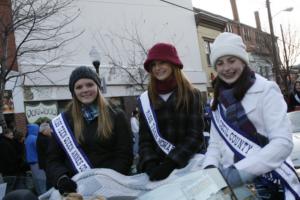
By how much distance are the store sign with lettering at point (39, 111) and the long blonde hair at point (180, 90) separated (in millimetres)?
15085

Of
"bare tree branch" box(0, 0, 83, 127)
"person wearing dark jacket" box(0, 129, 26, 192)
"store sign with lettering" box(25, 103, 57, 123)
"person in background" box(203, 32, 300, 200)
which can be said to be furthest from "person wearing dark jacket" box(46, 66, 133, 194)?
"store sign with lettering" box(25, 103, 57, 123)

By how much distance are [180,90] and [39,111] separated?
51.6ft

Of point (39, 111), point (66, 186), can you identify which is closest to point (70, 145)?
point (66, 186)

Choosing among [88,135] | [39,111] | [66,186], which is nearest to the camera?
[66,186]

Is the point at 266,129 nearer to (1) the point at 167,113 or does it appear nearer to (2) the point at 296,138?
(1) the point at 167,113

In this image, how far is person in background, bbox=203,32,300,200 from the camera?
2.60 m

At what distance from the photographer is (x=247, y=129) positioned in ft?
9.33

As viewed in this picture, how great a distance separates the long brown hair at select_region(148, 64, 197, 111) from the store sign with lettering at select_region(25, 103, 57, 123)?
15.1 metres

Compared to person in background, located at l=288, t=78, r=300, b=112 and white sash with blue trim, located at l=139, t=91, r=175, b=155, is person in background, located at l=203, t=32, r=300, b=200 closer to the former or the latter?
white sash with blue trim, located at l=139, t=91, r=175, b=155

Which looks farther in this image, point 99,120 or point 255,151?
point 99,120

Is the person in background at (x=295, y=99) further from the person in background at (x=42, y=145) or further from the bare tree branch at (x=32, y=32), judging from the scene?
the bare tree branch at (x=32, y=32)

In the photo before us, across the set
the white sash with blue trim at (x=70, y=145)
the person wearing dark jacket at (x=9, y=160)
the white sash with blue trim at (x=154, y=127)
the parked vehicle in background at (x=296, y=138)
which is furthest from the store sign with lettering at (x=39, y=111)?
the white sash with blue trim at (x=154, y=127)

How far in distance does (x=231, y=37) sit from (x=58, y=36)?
724 inches

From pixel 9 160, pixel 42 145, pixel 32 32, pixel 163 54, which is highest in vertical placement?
pixel 32 32
